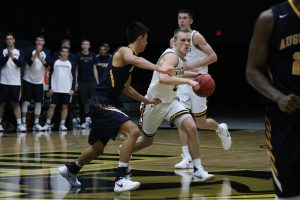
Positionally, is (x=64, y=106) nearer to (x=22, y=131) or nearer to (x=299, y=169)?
(x=22, y=131)

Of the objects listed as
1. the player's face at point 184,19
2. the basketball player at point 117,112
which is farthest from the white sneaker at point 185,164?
the player's face at point 184,19

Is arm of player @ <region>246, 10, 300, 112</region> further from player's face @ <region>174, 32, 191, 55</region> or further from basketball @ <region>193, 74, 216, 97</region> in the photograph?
player's face @ <region>174, 32, 191, 55</region>

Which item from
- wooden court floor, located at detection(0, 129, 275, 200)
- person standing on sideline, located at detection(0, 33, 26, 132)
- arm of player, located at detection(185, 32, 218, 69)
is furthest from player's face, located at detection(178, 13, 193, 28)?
person standing on sideline, located at detection(0, 33, 26, 132)

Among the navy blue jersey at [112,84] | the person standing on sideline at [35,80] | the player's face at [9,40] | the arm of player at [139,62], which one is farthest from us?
the person standing on sideline at [35,80]

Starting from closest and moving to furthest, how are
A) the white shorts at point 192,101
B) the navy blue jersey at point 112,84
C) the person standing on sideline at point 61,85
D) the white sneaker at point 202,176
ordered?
the navy blue jersey at point 112,84
the white sneaker at point 202,176
the white shorts at point 192,101
the person standing on sideline at point 61,85

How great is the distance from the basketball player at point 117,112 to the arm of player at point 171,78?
12cm

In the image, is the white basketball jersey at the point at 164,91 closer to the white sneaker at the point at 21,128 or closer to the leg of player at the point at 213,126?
the leg of player at the point at 213,126

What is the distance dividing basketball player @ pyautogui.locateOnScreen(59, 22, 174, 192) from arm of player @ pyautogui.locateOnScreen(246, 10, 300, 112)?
345 centimetres

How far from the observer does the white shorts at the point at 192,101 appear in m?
10.1

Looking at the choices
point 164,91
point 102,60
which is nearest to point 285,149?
point 164,91

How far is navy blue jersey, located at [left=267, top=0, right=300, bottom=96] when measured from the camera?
13.4 feet

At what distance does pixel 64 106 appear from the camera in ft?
56.3

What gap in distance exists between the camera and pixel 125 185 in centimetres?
752

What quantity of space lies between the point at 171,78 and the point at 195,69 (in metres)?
2.34
